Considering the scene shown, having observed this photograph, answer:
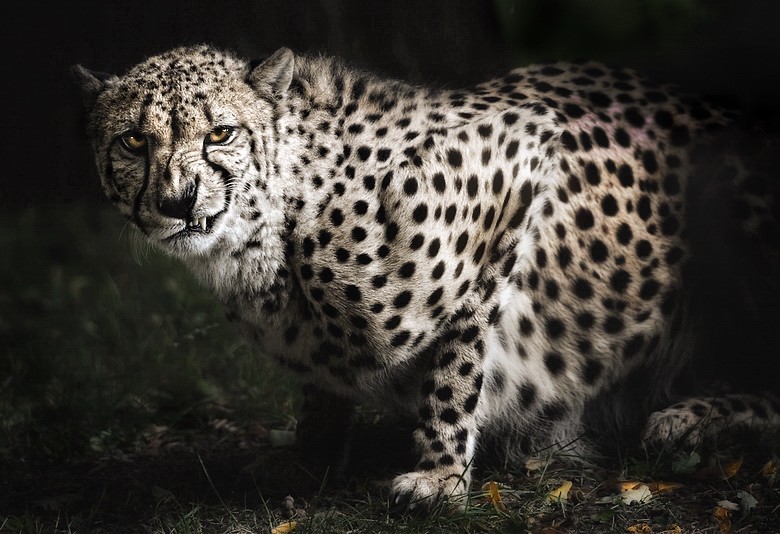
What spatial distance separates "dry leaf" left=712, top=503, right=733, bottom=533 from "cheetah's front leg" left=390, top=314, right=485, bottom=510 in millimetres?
657

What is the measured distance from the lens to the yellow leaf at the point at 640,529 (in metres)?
2.47

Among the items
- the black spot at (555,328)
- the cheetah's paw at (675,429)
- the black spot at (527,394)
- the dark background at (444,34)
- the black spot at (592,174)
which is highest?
the dark background at (444,34)

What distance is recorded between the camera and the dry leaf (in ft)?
8.08

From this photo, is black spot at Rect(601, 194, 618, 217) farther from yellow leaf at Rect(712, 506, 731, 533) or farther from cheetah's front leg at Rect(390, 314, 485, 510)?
yellow leaf at Rect(712, 506, 731, 533)

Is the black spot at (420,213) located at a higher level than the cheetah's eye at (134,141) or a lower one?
lower

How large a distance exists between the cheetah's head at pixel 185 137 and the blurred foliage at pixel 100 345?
204 millimetres

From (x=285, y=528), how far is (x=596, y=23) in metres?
1.65

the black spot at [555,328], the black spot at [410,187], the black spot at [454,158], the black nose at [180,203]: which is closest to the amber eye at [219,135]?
the black nose at [180,203]

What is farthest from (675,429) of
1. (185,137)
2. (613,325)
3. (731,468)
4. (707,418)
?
(185,137)

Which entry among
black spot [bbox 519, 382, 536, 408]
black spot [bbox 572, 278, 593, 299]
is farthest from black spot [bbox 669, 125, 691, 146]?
black spot [bbox 519, 382, 536, 408]

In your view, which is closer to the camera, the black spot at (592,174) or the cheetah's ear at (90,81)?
the cheetah's ear at (90,81)

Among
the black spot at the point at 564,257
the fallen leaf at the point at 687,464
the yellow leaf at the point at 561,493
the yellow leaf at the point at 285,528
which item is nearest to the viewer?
the yellow leaf at the point at 285,528

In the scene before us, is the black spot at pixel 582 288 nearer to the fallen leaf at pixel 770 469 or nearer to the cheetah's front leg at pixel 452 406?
the cheetah's front leg at pixel 452 406

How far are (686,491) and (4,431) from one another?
87.3 inches
